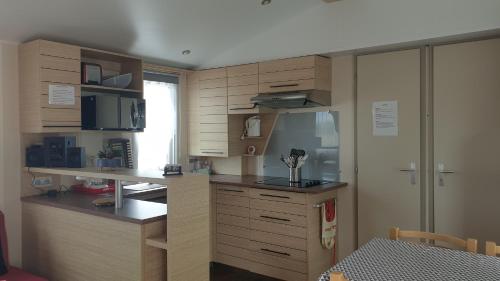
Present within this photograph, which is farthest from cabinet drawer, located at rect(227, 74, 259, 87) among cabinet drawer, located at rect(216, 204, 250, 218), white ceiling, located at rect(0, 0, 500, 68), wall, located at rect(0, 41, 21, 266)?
wall, located at rect(0, 41, 21, 266)

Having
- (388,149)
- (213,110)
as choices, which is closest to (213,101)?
(213,110)

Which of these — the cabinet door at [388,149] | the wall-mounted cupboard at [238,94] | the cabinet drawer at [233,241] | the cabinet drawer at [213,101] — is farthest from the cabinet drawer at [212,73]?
the cabinet drawer at [233,241]

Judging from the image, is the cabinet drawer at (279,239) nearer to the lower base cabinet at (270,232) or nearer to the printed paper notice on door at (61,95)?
the lower base cabinet at (270,232)

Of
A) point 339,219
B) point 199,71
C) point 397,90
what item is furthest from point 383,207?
point 199,71

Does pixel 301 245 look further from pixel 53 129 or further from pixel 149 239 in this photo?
pixel 53 129

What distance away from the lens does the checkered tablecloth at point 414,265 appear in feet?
5.59

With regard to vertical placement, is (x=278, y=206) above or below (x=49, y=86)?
below

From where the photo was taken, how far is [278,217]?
12.2ft

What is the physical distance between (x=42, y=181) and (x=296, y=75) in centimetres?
248

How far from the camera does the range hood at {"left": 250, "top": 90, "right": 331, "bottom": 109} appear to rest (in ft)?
12.3

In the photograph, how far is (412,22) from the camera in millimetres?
3402

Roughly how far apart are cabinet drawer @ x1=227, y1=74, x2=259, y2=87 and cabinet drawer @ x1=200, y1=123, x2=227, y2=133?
469 mm

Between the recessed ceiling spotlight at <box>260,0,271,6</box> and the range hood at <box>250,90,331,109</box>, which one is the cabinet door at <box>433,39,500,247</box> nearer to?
the range hood at <box>250,90,331,109</box>

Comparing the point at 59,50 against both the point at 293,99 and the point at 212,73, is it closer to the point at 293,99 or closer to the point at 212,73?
the point at 212,73
